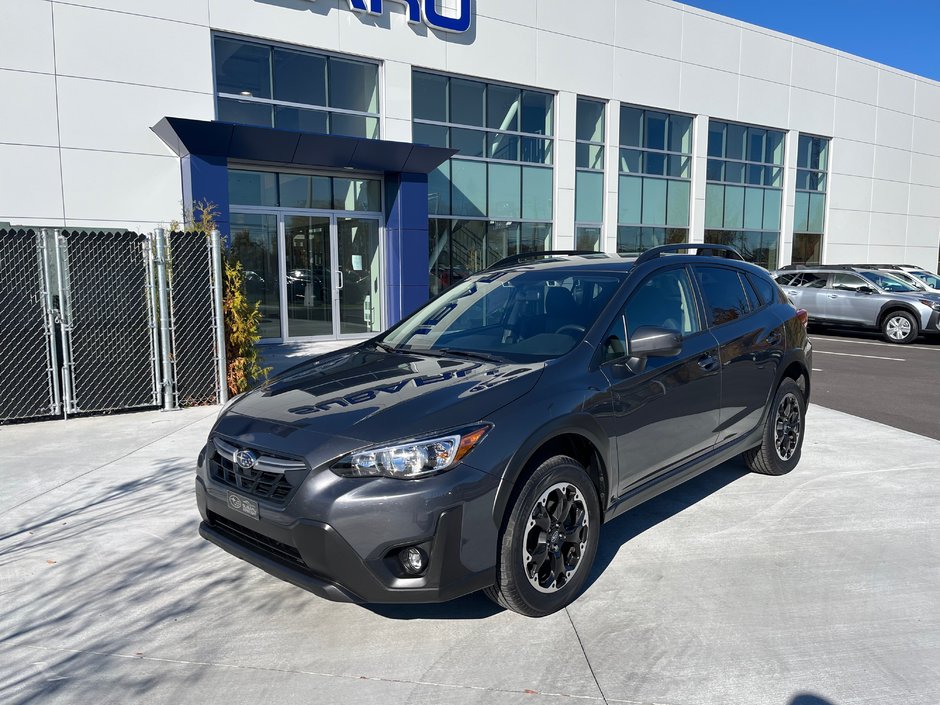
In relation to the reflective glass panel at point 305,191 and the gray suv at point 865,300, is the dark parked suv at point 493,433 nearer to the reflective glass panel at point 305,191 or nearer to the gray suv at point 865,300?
the reflective glass panel at point 305,191

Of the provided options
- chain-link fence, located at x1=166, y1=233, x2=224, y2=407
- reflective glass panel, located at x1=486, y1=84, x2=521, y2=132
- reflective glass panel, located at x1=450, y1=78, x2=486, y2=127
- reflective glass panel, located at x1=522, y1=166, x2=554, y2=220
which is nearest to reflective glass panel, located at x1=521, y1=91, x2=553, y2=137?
reflective glass panel, located at x1=486, y1=84, x2=521, y2=132

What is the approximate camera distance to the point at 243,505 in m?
3.16

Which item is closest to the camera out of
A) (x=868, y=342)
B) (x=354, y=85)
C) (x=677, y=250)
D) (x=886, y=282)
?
(x=677, y=250)

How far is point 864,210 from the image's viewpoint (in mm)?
25312

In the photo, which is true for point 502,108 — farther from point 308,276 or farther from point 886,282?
point 886,282

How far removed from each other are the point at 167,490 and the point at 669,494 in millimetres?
3772

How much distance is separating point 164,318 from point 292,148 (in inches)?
229

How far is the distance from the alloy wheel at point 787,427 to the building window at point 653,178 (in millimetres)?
13445

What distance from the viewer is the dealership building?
38.4 ft

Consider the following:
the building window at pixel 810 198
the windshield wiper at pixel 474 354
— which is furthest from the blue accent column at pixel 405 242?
the building window at pixel 810 198

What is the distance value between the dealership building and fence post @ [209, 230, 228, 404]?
3386 mm

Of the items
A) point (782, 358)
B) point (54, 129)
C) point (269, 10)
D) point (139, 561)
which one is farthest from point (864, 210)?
point (139, 561)

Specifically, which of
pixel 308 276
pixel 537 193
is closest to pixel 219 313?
pixel 308 276

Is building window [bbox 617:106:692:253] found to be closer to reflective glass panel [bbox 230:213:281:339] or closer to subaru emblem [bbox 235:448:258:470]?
reflective glass panel [bbox 230:213:281:339]
